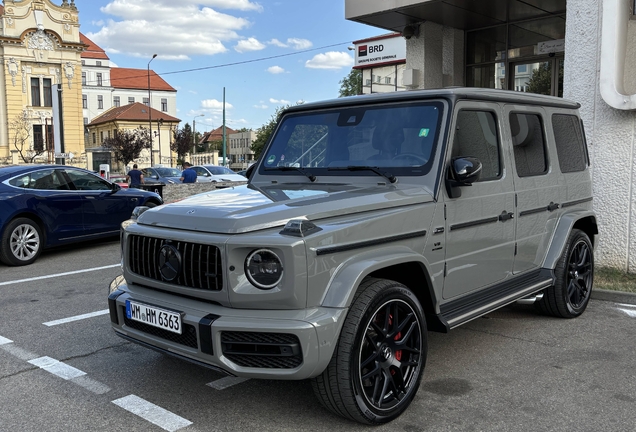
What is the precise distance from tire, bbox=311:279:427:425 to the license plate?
835mm

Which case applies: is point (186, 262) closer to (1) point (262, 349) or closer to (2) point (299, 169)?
(1) point (262, 349)

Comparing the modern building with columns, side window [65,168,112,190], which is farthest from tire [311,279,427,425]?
side window [65,168,112,190]

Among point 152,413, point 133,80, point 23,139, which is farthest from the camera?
point 133,80

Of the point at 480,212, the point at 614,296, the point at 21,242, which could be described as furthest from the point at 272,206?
the point at 21,242

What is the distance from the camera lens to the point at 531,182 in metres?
4.82

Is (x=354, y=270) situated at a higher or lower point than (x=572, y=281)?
higher

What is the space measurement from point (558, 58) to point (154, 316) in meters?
10.7

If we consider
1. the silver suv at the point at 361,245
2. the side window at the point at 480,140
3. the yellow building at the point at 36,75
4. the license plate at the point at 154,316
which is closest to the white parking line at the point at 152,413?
the silver suv at the point at 361,245

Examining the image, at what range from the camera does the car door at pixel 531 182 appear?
4680 millimetres

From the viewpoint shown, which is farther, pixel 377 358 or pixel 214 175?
pixel 214 175

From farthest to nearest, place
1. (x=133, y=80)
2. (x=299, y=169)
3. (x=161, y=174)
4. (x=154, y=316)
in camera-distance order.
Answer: (x=133, y=80) → (x=161, y=174) → (x=299, y=169) → (x=154, y=316)

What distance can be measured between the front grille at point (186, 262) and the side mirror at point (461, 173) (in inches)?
64.9

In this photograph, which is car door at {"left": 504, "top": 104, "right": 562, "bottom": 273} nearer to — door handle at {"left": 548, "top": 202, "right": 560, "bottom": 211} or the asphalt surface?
door handle at {"left": 548, "top": 202, "right": 560, "bottom": 211}

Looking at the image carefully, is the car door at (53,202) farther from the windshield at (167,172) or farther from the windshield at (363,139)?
the windshield at (167,172)
